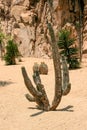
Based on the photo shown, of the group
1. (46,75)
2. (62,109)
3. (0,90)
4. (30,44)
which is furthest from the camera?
(30,44)

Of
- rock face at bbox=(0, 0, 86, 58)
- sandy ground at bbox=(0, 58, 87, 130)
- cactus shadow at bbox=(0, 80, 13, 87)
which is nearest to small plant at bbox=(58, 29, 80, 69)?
cactus shadow at bbox=(0, 80, 13, 87)

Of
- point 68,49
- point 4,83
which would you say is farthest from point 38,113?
point 68,49

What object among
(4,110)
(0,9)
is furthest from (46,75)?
(0,9)

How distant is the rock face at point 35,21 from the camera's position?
2691 cm

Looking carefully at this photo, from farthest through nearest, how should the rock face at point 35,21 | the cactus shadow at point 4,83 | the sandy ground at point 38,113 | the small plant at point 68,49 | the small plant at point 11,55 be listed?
the rock face at point 35,21 → the small plant at point 11,55 → the small plant at point 68,49 → the cactus shadow at point 4,83 → the sandy ground at point 38,113

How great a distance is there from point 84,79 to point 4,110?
6548 mm

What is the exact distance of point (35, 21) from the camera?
93.1 ft

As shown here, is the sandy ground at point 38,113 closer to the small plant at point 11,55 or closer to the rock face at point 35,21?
the small plant at point 11,55

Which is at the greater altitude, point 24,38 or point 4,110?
point 4,110

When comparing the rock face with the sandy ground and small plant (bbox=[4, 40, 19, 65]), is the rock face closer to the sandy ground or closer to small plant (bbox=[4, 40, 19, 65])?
small plant (bbox=[4, 40, 19, 65])

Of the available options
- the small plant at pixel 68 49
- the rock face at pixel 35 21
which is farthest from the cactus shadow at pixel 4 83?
the rock face at pixel 35 21

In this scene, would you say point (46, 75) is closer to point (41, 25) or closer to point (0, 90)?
point (0, 90)

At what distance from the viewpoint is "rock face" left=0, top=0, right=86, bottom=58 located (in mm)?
26906

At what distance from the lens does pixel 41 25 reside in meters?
28.0
